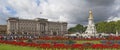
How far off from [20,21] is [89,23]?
84672mm

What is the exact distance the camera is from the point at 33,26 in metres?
158

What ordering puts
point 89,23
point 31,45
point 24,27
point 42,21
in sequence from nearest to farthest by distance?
point 31,45 → point 89,23 → point 24,27 → point 42,21

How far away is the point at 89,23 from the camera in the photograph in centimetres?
6712

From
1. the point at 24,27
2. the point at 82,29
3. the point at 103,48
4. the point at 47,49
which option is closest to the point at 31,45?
the point at 47,49

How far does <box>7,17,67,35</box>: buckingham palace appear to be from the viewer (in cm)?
14038

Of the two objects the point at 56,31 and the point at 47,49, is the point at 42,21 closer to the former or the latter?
the point at 56,31

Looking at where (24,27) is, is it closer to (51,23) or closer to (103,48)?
(51,23)

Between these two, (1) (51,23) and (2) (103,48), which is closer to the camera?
(2) (103,48)

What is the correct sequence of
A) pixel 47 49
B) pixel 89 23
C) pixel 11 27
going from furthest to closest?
pixel 11 27 → pixel 89 23 → pixel 47 49

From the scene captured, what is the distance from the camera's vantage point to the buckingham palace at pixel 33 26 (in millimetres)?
140375

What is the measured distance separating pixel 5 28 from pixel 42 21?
21128mm

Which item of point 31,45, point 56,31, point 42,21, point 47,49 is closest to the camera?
Answer: point 47,49

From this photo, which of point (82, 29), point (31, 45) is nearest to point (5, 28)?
point (82, 29)

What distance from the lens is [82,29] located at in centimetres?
16538
